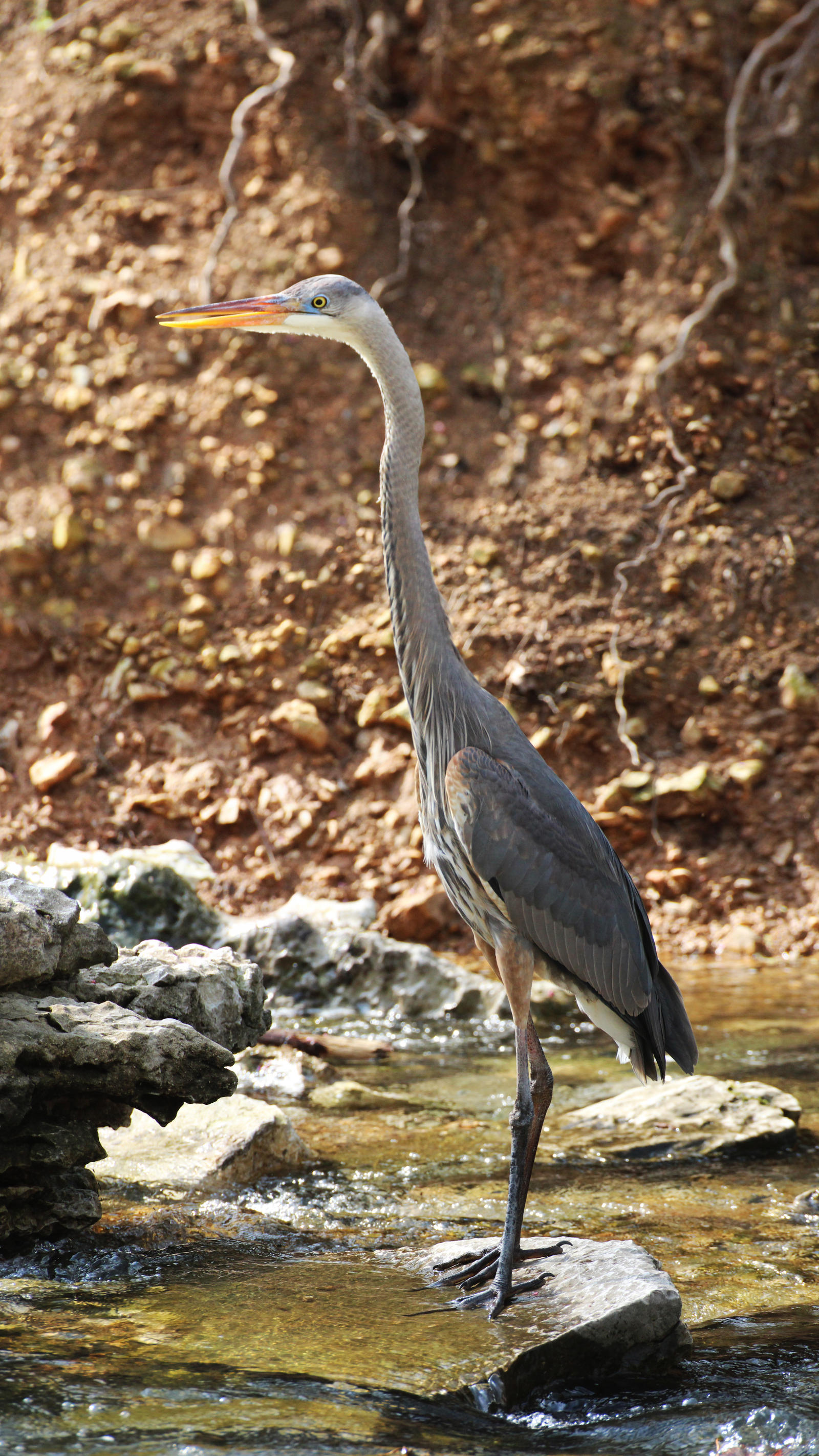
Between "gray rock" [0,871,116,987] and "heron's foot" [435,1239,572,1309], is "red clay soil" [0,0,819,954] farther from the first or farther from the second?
"heron's foot" [435,1239,572,1309]

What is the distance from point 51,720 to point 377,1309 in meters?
6.46

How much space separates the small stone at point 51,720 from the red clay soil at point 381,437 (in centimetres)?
3

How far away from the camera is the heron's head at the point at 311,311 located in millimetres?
3982

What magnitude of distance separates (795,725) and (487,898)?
5.20m

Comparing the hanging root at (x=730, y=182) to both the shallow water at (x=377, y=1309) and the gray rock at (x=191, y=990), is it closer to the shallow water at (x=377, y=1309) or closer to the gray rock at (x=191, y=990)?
the shallow water at (x=377, y=1309)

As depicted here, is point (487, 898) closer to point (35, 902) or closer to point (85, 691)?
point (35, 902)

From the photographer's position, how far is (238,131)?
9406 mm

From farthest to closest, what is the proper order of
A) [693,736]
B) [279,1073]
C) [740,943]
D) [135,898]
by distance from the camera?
1. [693,736]
2. [740,943]
3. [135,898]
4. [279,1073]

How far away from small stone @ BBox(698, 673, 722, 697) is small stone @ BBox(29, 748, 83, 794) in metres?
4.45

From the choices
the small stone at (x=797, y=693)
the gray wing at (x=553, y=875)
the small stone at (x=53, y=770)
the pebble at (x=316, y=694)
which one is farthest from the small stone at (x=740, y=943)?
the small stone at (x=53, y=770)

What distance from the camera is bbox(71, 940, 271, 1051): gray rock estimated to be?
3580mm

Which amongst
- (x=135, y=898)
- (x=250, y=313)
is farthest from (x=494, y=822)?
(x=135, y=898)

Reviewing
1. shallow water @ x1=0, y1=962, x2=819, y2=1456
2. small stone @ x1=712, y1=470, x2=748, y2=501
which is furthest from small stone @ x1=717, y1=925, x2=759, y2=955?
small stone @ x1=712, y1=470, x2=748, y2=501

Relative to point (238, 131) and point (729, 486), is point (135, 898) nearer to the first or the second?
point (729, 486)
